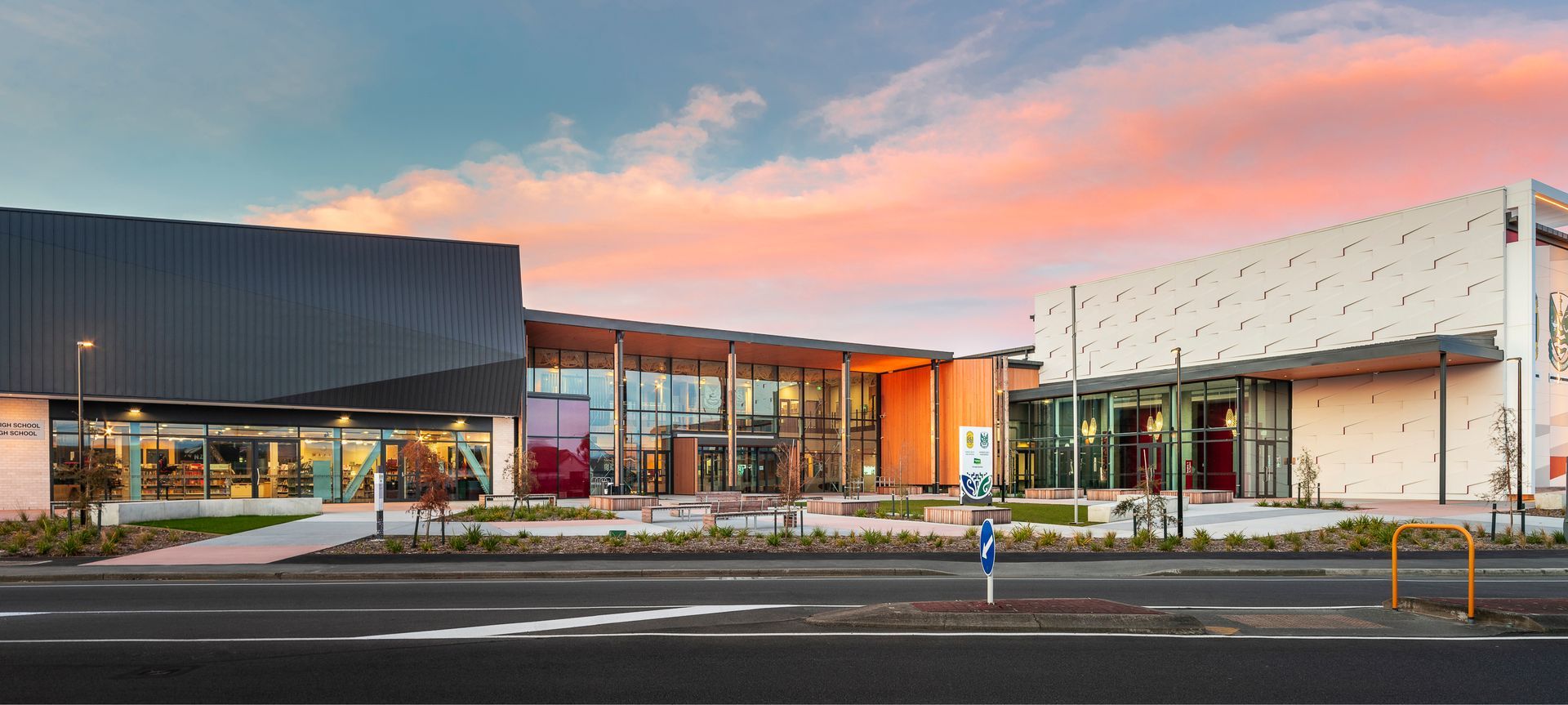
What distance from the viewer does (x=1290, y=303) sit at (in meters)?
50.8

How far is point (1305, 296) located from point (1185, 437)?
364 inches

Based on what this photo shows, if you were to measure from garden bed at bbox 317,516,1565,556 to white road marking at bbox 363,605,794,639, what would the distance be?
25.6 ft

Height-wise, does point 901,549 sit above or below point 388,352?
below

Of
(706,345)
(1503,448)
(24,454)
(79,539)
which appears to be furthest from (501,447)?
(1503,448)

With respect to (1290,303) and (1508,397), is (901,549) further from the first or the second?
(1290,303)

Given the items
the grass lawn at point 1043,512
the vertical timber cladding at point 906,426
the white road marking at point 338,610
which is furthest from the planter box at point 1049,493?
the white road marking at point 338,610

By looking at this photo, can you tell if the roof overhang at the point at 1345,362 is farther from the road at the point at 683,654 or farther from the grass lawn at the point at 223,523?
the grass lawn at the point at 223,523

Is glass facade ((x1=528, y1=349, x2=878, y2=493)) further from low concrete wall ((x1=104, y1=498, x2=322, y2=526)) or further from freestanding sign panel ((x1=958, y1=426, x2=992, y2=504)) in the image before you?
freestanding sign panel ((x1=958, y1=426, x2=992, y2=504))

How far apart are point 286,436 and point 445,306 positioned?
27.4 feet

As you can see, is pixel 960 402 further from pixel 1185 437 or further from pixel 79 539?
pixel 79 539

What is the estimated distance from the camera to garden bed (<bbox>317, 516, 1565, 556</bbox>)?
21.2m

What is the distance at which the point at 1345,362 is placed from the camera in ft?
141

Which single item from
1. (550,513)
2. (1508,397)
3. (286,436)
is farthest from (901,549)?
(1508,397)

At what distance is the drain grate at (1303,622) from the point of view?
37.1 ft
